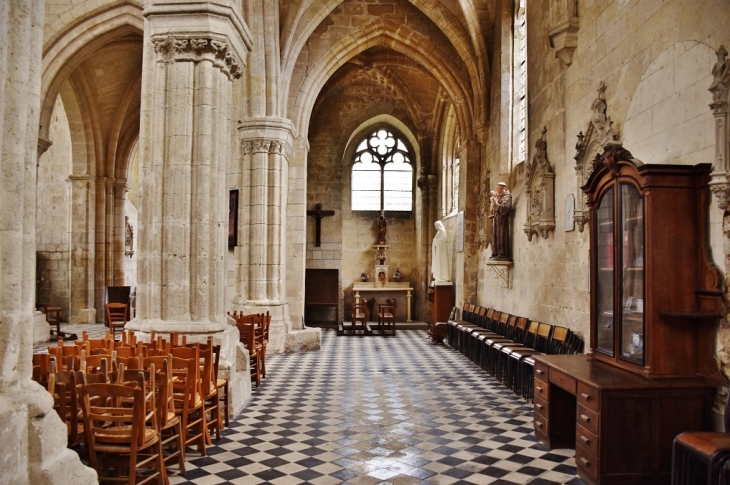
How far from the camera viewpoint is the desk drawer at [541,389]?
5.83m

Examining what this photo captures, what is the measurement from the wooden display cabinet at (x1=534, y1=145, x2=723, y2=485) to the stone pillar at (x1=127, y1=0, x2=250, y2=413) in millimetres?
3836

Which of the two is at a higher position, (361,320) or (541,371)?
(541,371)

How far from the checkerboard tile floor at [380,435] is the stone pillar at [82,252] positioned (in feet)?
29.6

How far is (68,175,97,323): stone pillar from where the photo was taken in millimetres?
16906

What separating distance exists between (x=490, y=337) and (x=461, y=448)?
472cm

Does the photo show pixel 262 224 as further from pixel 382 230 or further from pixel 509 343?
pixel 382 230

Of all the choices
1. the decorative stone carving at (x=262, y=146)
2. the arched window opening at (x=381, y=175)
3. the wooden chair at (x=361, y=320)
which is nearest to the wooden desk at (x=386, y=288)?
the wooden chair at (x=361, y=320)

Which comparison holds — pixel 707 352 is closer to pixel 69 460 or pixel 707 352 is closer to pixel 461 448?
pixel 461 448

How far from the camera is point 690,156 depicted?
5.16 m

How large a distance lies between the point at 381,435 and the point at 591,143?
4.24m

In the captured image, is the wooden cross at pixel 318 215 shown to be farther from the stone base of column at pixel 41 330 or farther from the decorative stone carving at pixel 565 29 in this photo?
the decorative stone carving at pixel 565 29

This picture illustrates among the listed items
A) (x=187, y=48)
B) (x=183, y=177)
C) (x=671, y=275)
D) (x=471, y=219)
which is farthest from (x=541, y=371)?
(x=471, y=219)

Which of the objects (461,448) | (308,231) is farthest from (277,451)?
(308,231)

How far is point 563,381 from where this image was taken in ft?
17.7
